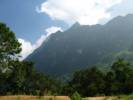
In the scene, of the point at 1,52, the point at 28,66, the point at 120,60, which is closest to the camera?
the point at 1,52

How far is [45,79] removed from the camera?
129750mm

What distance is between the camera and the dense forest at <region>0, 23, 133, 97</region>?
51.7m

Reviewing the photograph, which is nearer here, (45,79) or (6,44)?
(6,44)

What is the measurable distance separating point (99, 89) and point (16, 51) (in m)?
46.4

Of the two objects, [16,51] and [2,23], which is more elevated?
[2,23]

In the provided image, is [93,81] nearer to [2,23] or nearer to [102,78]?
[102,78]

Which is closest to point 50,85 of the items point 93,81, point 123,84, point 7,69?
point 93,81

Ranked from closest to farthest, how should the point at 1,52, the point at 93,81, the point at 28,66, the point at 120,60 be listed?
the point at 1,52
the point at 120,60
the point at 93,81
the point at 28,66

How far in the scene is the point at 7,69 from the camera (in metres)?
54.1

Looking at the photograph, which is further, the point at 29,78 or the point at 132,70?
the point at 29,78

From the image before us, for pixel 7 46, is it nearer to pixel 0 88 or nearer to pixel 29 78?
pixel 0 88

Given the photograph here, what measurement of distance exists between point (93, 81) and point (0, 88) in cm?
2593

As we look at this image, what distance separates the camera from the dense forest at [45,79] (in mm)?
51719

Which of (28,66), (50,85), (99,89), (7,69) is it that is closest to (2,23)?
(7,69)
